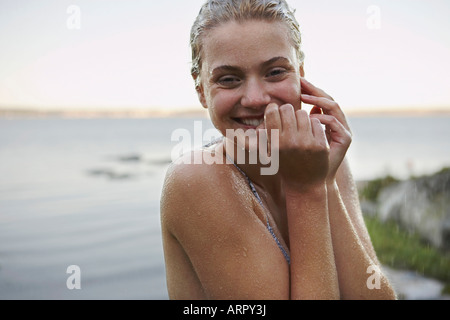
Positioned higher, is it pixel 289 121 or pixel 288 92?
pixel 288 92

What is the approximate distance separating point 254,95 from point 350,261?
3.31 feet

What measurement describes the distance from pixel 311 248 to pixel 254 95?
2.59 feet

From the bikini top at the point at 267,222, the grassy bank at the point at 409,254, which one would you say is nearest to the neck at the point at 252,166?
the bikini top at the point at 267,222

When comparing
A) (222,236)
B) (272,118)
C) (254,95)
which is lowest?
(222,236)

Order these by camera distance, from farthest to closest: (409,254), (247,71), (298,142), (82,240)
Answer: (82,240) < (409,254) < (247,71) < (298,142)

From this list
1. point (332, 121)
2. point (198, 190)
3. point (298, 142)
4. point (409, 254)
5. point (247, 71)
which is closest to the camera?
point (298, 142)

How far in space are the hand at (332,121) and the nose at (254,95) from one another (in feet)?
0.99

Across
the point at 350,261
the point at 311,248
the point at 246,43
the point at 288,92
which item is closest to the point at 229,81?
the point at 246,43

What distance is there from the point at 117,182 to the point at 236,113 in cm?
1421

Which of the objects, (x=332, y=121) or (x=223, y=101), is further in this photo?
(x=332, y=121)

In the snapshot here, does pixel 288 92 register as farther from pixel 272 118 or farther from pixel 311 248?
pixel 311 248

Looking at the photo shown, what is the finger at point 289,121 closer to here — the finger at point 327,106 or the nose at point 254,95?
the nose at point 254,95

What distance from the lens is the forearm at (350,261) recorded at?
7.31 feet

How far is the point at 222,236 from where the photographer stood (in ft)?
6.97
